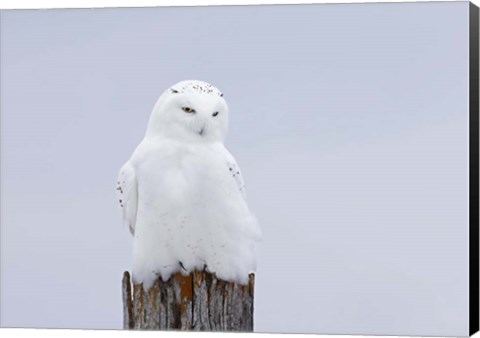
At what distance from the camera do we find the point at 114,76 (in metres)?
7.66

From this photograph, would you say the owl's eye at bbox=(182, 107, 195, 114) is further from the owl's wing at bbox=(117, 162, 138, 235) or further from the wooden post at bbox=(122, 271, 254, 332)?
the wooden post at bbox=(122, 271, 254, 332)

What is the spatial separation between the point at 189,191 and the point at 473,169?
4.78 feet

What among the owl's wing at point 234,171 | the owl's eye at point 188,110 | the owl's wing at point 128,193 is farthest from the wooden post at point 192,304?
the owl's eye at point 188,110

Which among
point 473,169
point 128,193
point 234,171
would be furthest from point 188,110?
point 473,169

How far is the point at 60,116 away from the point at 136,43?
0.58 m

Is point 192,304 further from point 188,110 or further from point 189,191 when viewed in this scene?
point 188,110

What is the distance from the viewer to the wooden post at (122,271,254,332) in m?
6.94

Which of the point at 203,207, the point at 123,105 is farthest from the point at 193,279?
the point at 123,105

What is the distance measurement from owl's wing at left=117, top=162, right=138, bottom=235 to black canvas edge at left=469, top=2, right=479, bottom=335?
67.1 inches

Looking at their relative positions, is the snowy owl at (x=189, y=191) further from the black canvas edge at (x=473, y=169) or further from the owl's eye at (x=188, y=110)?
the black canvas edge at (x=473, y=169)

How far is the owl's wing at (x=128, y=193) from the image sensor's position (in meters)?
7.17

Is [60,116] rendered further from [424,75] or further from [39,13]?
[424,75]

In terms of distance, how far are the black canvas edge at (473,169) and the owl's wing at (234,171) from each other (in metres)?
1.16

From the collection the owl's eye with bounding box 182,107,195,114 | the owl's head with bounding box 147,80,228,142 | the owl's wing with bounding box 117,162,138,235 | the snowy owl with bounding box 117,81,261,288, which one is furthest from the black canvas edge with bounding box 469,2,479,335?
the owl's wing with bounding box 117,162,138,235
